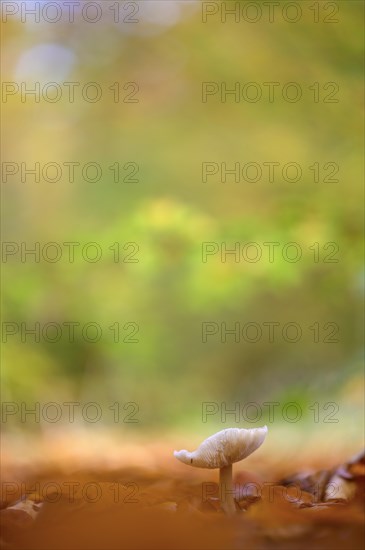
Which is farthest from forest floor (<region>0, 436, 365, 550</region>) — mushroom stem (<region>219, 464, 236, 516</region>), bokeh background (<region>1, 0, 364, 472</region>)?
bokeh background (<region>1, 0, 364, 472</region>)

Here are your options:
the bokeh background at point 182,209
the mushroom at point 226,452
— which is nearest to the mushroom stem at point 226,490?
the mushroom at point 226,452

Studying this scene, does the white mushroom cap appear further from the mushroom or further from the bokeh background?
the bokeh background

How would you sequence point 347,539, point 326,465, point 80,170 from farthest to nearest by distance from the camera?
1. point 80,170
2. point 326,465
3. point 347,539

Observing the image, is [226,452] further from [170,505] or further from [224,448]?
[170,505]

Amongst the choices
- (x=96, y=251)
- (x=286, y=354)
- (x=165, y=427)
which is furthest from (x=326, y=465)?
(x=96, y=251)

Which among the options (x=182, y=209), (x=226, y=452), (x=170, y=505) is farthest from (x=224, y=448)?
(x=182, y=209)

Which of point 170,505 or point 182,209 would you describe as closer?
point 170,505

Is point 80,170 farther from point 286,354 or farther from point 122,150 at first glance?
point 286,354
